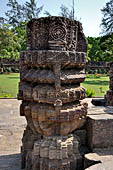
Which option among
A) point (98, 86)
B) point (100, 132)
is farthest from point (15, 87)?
point (100, 132)

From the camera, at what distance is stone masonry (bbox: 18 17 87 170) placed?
2.05 meters

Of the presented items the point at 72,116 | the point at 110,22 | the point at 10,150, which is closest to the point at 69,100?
the point at 72,116

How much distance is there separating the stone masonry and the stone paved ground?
2.06 ft

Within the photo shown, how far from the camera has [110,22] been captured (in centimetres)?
2117

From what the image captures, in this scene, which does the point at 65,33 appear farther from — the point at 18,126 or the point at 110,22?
the point at 110,22

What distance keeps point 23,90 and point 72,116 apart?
0.72 metres

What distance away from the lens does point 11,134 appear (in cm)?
437

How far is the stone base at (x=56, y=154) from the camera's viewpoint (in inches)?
81.3

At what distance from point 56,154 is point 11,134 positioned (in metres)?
2.61

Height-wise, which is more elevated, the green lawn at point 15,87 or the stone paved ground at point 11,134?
the green lawn at point 15,87

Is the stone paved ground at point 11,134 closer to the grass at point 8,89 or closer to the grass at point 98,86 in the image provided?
the grass at point 8,89

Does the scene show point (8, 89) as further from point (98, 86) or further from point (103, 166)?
point (103, 166)

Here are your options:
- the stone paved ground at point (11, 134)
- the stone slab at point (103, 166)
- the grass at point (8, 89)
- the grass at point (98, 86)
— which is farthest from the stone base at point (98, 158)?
the grass at point (98, 86)

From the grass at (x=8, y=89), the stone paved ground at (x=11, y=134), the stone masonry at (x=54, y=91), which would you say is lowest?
the stone paved ground at (x=11, y=134)
